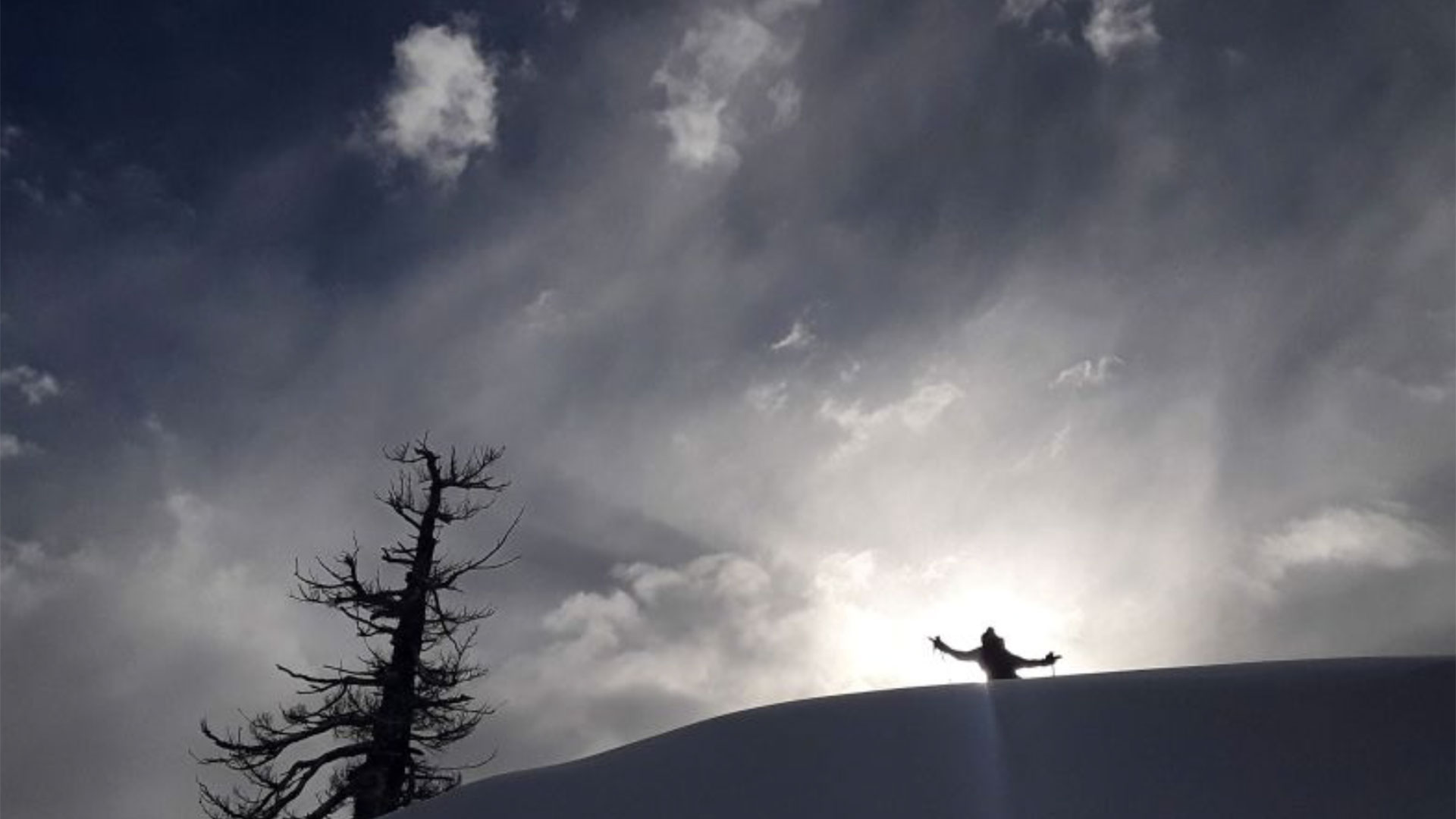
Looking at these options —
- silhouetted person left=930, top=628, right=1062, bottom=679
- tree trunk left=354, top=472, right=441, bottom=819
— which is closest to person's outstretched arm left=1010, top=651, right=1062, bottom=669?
silhouetted person left=930, top=628, right=1062, bottom=679

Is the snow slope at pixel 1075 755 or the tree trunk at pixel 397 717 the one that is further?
the tree trunk at pixel 397 717

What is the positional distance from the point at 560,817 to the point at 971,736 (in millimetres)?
1824

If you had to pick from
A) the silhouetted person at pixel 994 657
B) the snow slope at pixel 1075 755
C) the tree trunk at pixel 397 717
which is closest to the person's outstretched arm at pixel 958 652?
the silhouetted person at pixel 994 657

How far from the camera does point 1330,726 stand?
333cm

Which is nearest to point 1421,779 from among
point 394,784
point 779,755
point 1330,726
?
point 1330,726

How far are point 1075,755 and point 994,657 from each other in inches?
138

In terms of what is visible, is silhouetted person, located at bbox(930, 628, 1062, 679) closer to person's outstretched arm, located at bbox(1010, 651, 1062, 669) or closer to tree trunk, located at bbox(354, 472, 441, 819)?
person's outstretched arm, located at bbox(1010, 651, 1062, 669)

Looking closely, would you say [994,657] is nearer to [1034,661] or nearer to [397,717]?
[1034,661]

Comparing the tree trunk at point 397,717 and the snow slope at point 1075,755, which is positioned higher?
the tree trunk at point 397,717

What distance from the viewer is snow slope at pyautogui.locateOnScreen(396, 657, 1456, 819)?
312 cm

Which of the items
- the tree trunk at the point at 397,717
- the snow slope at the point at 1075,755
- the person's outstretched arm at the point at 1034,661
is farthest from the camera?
the tree trunk at the point at 397,717

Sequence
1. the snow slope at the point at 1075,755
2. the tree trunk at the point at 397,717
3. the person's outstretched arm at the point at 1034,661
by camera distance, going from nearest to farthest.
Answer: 1. the snow slope at the point at 1075,755
2. the person's outstretched arm at the point at 1034,661
3. the tree trunk at the point at 397,717

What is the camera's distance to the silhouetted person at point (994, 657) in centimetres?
676

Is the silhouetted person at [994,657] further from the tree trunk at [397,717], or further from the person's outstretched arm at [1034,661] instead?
the tree trunk at [397,717]
